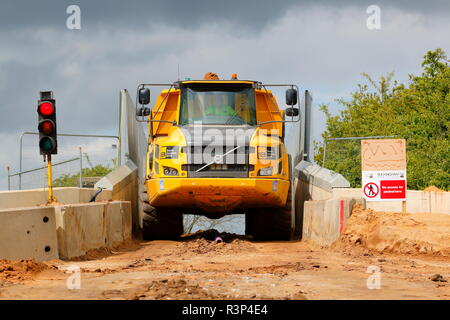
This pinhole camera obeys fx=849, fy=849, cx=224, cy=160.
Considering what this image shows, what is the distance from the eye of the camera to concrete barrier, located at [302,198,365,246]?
49.0 feet

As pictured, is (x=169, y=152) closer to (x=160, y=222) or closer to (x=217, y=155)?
(x=217, y=155)

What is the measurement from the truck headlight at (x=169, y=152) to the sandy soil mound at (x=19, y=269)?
6.09 m

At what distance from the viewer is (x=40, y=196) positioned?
18812 millimetres

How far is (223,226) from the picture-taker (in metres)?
28.6

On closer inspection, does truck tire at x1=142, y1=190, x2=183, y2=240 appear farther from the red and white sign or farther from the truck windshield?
the red and white sign

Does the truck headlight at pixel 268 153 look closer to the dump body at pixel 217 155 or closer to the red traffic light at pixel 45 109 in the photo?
the dump body at pixel 217 155

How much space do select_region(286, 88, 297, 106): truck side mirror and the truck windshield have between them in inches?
31.4

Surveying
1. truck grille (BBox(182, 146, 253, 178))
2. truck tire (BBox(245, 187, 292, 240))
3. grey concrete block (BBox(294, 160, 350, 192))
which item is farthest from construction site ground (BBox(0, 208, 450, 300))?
grey concrete block (BBox(294, 160, 350, 192))

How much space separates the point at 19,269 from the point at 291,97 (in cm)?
850

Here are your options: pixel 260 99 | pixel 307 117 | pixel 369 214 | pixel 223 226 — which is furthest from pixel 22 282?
pixel 223 226

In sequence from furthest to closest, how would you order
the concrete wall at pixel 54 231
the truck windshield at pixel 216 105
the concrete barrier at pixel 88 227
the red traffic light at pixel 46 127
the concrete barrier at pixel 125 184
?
the concrete barrier at pixel 125 184 → the truck windshield at pixel 216 105 → the red traffic light at pixel 46 127 → the concrete barrier at pixel 88 227 → the concrete wall at pixel 54 231

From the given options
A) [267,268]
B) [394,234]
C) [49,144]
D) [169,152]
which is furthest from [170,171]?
[267,268]

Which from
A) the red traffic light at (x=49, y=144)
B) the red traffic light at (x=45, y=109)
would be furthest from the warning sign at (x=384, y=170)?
the red traffic light at (x=45, y=109)

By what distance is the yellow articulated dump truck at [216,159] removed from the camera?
16594 millimetres
